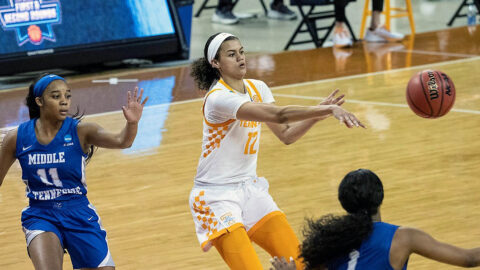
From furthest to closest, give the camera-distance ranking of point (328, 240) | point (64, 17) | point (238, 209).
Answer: point (64, 17) < point (238, 209) < point (328, 240)

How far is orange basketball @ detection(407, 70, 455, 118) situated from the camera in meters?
6.26

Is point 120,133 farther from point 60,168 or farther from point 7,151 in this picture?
point 7,151

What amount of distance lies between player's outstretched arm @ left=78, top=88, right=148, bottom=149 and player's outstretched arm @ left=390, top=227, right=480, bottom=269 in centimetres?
169

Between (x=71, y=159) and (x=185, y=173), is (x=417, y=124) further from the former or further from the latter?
(x=71, y=159)

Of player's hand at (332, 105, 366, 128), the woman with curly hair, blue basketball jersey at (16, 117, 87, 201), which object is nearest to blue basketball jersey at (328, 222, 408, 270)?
Result: player's hand at (332, 105, 366, 128)

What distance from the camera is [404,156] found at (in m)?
7.80

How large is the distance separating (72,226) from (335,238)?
1.71 meters

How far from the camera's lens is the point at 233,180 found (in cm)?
435

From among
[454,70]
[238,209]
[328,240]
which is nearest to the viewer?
[328,240]

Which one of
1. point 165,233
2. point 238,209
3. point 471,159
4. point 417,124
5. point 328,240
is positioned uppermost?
point 328,240

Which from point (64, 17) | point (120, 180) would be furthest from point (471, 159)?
point (64, 17)

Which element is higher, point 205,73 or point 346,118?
point 346,118

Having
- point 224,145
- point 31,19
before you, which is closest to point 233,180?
point 224,145

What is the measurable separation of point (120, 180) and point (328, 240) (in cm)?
467
